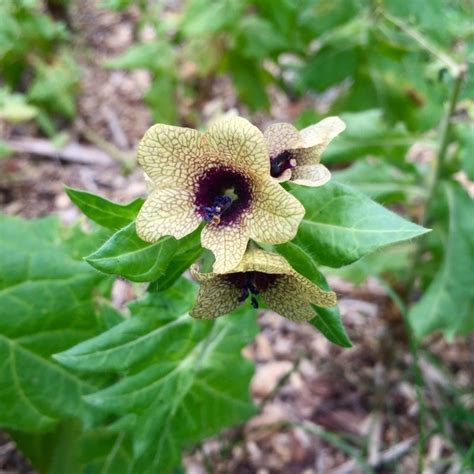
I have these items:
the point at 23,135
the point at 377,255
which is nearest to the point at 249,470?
the point at 377,255

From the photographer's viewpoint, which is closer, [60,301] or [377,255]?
[60,301]

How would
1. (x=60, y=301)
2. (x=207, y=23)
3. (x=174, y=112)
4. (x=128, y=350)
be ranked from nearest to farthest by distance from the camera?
1. (x=128, y=350)
2. (x=60, y=301)
3. (x=207, y=23)
4. (x=174, y=112)

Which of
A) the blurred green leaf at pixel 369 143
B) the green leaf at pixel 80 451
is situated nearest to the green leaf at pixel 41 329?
the green leaf at pixel 80 451

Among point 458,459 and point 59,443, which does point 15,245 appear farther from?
point 458,459

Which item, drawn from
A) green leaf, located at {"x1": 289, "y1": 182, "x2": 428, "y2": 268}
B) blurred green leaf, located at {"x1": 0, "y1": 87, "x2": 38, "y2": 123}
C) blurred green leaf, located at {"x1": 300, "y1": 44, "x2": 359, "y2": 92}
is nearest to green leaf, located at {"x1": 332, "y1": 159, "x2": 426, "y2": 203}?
blurred green leaf, located at {"x1": 300, "y1": 44, "x2": 359, "y2": 92}

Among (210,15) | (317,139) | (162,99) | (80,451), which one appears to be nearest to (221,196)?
(317,139)

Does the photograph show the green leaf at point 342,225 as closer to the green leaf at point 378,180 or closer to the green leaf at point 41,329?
the green leaf at point 41,329
